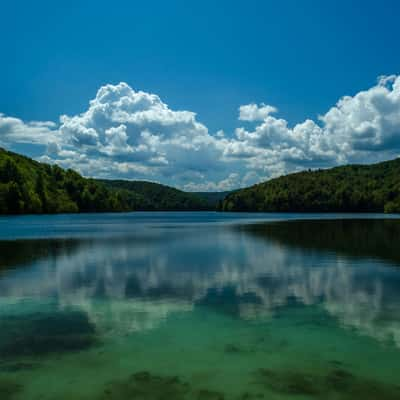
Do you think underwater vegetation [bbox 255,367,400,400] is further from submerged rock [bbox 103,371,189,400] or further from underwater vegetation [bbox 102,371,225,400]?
submerged rock [bbox 103,371,189,400]

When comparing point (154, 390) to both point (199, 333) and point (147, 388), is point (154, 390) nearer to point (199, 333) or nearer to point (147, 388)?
point (147, 388)

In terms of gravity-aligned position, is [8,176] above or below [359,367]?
above

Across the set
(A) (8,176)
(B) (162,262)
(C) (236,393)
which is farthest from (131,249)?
(A) (8,176)

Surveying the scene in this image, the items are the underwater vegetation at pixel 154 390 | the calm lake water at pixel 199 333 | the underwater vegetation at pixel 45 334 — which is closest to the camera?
the underwater vegetation at pixel 154 390

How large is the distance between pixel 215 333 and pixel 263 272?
13.4m

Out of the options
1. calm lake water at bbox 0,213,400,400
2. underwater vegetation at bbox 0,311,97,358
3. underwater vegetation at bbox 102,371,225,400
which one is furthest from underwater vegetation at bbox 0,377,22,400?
underwater vegetation at bbox 102,371,225,400

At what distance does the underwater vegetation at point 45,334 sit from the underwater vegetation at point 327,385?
19.2 ft

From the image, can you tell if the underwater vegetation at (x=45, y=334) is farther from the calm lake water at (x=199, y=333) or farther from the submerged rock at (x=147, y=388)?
the submerged rock at (x=147, y=388)

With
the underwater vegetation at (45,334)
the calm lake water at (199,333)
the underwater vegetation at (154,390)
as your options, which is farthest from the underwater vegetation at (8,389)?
the underwater vegetation at (154,390)

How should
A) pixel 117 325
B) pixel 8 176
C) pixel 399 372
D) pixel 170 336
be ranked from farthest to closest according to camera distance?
pixel 8 176
pixel 117 325
pixel 170 336
pixel 399 372

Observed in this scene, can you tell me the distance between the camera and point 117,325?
14375mm

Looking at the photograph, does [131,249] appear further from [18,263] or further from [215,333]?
[215,333]

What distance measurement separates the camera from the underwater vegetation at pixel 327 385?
904 centimetres

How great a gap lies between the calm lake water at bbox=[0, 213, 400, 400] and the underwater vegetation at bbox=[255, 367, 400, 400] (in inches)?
1.6
